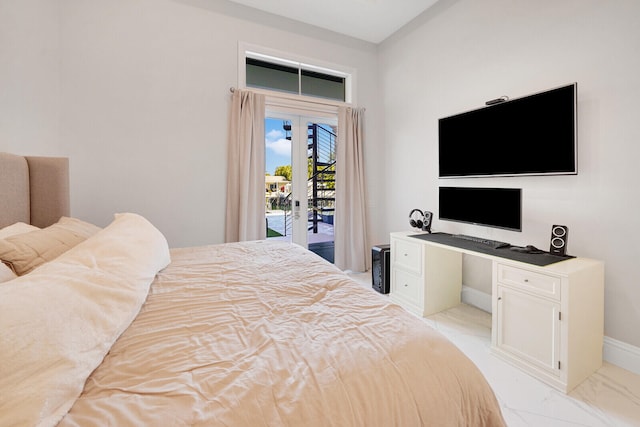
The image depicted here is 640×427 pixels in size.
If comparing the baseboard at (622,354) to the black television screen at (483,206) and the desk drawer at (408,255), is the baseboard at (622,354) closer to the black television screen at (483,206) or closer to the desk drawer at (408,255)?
the black television screen at (483,206)

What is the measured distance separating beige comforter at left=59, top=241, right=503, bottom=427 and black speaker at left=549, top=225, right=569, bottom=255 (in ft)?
5.47

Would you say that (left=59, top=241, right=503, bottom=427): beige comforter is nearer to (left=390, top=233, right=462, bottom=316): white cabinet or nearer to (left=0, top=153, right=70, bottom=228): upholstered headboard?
(left=0, top=153, right=70, bottom=228): upholstered headboard

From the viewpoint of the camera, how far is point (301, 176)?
147 inches

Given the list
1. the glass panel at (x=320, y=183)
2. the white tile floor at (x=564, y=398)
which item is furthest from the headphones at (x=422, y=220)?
the white tile floor at (x=564, y=398)

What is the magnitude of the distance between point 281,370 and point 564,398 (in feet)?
6.09

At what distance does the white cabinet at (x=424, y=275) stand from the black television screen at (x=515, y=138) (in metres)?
0.84

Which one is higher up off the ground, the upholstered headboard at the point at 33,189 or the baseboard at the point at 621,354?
the upholstered headboard at the point at 33,189

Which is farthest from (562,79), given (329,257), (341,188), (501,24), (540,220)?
(329,257)

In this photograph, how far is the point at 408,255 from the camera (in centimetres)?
284

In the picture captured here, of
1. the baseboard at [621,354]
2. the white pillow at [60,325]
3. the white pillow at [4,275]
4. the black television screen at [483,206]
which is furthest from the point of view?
the black television screen at [483,206]

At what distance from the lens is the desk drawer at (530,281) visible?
5.62 ft

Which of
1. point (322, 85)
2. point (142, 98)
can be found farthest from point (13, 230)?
point (322, 85)

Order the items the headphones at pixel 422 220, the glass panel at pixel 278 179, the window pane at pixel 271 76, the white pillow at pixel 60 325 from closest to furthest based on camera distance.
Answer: the white pillow at pixel 60 325, the headphones at pixel 422 220, the window pane at pixel 271 76, the glass panel at pixel 278 179

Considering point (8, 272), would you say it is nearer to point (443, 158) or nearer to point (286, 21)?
point (443, 158)
